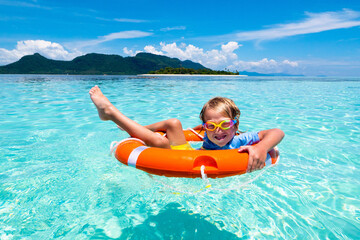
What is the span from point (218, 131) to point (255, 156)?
0.49 m

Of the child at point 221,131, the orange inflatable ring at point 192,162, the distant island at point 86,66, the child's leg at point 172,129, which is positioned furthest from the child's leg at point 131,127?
the distant island at point 86,66

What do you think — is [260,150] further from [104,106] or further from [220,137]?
[104,106]

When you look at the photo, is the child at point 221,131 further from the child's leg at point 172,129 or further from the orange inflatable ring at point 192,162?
the orange inflatable ring at point 192,162

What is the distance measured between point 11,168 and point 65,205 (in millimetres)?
1380

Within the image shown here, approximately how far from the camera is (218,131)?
91.6 inches

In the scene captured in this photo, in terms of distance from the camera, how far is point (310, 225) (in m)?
1.98

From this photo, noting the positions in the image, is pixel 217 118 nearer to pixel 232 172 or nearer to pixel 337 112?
pixel 232 172

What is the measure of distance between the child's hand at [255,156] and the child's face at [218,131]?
1.27ft

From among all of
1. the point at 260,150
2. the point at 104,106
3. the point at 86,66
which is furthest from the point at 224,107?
the point at 86,66

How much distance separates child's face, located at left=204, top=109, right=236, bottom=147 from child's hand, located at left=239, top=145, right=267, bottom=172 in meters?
0.39

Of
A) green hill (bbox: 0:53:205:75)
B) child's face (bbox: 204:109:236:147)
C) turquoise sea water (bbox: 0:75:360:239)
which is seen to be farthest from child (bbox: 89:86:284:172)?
green hill (bbox: 0:53:205:75)

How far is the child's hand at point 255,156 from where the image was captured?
1946 millimetres

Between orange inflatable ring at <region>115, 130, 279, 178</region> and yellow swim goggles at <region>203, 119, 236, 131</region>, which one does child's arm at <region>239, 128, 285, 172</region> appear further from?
yellow swim goggles at <region>203, 119, 236, 131</region>

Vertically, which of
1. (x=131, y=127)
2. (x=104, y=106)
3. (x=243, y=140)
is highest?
(x=104, y=106)
